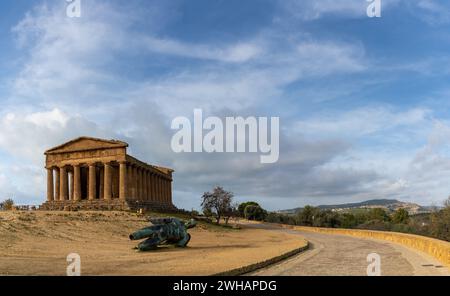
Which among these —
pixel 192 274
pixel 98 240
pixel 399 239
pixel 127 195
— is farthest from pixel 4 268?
pixel 127 195

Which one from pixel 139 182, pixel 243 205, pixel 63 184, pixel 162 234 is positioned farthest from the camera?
pixel 243 205

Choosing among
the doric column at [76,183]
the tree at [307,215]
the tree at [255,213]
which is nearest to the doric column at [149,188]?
the doric column at [76,183]

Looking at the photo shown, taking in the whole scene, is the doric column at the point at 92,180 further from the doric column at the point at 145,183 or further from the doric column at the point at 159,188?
the doric column at the point at 159,188

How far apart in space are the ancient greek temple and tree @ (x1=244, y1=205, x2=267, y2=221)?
43910 millimetres

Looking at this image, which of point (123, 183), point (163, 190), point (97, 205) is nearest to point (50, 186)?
point (97, 205)

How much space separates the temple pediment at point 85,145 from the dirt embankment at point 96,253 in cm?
2896

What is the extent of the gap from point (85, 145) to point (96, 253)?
5065 centimetres

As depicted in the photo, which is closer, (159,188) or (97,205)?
(97,205)

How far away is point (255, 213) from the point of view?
11769cm

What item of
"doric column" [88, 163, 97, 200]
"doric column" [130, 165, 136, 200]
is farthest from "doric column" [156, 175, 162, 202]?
"doric column" [88, 163, 97, 200]

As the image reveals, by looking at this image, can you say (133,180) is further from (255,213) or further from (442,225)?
(255,213)

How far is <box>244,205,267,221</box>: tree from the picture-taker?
382 ft
